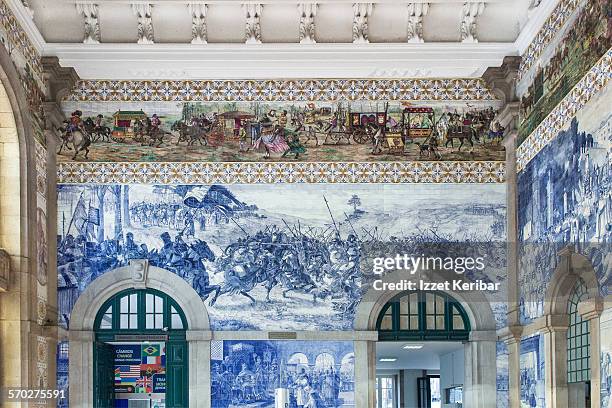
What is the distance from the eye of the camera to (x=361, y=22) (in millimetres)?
20047

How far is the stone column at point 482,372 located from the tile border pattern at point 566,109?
3.47 meters

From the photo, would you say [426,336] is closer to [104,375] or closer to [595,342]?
[595,342]

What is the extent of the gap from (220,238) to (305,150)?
246 centimetres

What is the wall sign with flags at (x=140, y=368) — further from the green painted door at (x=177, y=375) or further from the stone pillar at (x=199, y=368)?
the stone pillar at (x=199, y=368)

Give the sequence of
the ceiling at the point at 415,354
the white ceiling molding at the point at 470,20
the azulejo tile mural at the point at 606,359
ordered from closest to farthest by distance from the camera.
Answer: the azulejo tile mural at the point at 606,359
the white ceiling molding at the point at 470,20
the ceiling at the point at 415,354

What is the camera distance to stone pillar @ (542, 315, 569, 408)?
17141mm

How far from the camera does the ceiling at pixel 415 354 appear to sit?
23.6 m

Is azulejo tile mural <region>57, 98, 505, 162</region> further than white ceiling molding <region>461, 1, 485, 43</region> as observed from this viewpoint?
Yes

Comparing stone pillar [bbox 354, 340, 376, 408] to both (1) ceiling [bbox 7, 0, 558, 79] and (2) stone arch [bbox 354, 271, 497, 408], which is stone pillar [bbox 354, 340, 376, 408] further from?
(1) ceiling [bbox 7, 0, 558, 79]

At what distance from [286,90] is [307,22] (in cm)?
162

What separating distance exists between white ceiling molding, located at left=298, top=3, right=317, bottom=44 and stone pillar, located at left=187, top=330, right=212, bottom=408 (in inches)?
239

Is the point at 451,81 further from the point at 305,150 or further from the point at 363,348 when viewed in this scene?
the point at 363,348

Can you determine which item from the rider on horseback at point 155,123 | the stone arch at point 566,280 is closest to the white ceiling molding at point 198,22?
the rider on horseback at point 155,123

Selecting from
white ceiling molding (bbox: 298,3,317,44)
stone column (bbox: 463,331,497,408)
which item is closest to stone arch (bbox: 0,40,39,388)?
white ceiling molding (bbox: 298,3,317,44)
